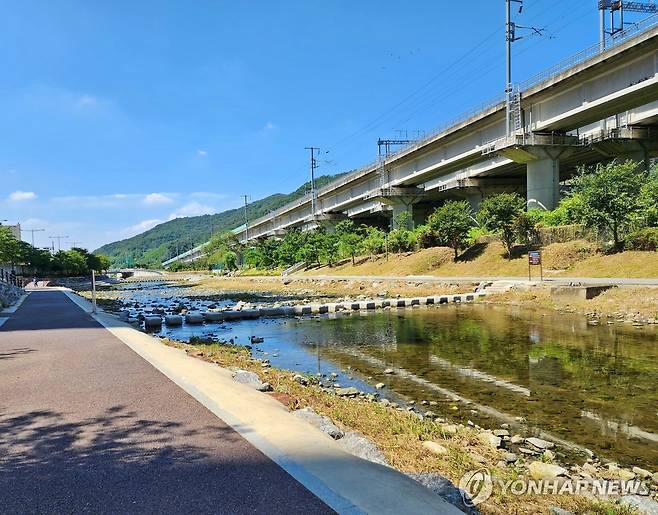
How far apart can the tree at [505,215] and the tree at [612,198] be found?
7.20 metres

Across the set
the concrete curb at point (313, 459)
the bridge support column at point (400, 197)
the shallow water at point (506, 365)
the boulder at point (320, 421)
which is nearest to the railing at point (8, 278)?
the shallow water at point (506, 365)

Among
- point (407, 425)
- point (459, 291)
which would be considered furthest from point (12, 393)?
point (459, 291)

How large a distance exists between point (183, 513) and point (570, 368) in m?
9.84

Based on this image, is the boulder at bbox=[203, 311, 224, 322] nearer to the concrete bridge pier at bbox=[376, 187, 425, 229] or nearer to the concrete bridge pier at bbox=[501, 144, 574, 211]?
the concrete bridge pier at bbox=[501, 144, 574, 211]

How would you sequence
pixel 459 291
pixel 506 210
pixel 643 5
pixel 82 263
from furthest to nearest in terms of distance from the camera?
pixel 82 263 < pixel 643 5 < pixel 506 210 < pixel 459 291

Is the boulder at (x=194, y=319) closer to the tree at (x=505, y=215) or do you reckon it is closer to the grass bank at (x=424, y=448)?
the grass bank at (x=424, y=448)

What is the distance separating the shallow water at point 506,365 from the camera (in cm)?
704

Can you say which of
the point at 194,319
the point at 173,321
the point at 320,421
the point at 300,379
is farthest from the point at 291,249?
the point at 320,421

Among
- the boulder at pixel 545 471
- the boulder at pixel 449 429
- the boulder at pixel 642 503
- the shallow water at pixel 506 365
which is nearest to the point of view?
the boulder at pixel 642 503

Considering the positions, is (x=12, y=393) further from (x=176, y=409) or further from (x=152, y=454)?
(x=152, y=454)

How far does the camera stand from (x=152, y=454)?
4.23 m

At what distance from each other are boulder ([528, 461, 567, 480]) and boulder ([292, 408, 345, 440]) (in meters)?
2.20

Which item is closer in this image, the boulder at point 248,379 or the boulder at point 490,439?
the boulder at point 490,439

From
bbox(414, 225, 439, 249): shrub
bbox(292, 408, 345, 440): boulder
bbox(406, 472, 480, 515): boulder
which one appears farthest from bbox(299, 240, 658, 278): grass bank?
bbox(406, 472, 480, 515): boulder
